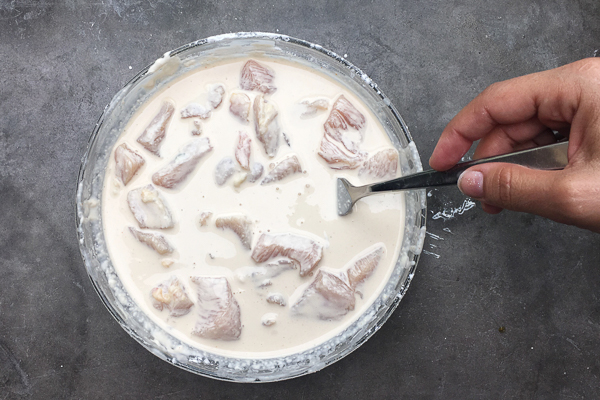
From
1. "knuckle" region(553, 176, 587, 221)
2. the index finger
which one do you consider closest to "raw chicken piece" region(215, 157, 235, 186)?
the index finger

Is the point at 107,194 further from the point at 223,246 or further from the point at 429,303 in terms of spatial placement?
the point at 429,303

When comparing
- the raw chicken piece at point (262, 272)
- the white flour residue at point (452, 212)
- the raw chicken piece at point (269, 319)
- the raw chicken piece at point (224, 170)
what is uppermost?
the raw chicken piece at point (224, 170)

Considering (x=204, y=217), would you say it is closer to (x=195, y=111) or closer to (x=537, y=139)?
(x=195, y=111)

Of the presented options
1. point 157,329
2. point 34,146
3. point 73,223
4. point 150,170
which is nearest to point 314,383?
point 157,329

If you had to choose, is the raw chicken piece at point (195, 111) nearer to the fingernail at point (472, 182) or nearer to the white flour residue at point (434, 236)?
the fingernail at point (472, 182)

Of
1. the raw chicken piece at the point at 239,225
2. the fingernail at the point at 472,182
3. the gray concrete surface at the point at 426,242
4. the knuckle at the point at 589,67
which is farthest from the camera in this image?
the gray concrete surface at the point at 426,242

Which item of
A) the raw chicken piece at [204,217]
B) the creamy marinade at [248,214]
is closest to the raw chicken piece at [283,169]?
the creamy marinade at [248,214]

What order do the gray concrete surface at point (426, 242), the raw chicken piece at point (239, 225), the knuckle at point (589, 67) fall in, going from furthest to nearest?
the gray concrete surface at point (426, 242) → the raw chicken piece at point (239, 225) → the knuckle at point (589, 67)

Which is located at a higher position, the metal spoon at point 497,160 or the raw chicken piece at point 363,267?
the metal spoon at point 497,160
